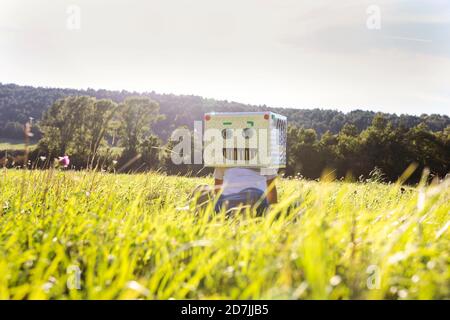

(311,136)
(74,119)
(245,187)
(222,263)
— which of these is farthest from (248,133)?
(74,119)

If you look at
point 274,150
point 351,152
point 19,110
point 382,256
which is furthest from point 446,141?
point 19,110

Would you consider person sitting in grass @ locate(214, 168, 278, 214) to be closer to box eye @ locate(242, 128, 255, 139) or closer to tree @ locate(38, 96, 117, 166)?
box eye @ locate(242, 128, 255, 139)

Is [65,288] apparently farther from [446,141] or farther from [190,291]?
[446,141]

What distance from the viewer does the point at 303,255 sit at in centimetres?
246

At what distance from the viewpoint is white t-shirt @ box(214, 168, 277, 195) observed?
5.79m

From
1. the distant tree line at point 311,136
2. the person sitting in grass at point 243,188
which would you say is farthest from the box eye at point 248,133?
the distant tree line at point 311,136

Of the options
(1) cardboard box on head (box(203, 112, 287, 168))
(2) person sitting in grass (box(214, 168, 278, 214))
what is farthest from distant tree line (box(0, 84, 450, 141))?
(2) person sitting in grass (box(214, 168, 278, 214))

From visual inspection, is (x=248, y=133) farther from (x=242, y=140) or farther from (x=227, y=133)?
(x=227, y=133)

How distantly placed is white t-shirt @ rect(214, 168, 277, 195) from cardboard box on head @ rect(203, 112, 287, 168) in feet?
0.36

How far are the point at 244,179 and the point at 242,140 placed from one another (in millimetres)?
577

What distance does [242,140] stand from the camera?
6105mm

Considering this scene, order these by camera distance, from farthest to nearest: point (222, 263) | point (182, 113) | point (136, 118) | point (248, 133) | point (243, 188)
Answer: point (182, 113) → point (136, 118) → point (248, 133) → point (243, 188) → point (222, 263)
